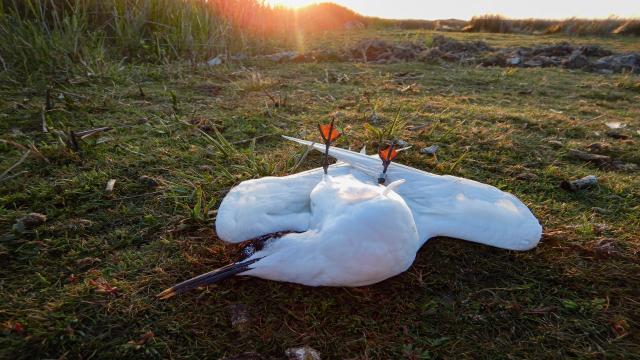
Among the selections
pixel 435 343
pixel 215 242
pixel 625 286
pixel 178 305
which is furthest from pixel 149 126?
pixel 625 286

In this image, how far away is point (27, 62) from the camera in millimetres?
3518

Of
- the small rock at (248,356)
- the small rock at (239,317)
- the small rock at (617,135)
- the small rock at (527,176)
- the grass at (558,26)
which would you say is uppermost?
the grass at (558,26)

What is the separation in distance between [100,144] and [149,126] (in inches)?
17.4

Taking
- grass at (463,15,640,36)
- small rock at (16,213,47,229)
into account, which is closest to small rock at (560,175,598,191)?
small rock at (16,213,47,229)

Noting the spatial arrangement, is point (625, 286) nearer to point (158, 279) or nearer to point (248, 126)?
point (158, 279)

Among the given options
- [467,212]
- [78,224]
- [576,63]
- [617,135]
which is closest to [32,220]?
[78,224]

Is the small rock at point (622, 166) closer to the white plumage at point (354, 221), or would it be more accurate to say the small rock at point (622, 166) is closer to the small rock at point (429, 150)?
the small rock at point (429, 150)

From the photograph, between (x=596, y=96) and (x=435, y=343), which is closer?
(x=435, y=343)

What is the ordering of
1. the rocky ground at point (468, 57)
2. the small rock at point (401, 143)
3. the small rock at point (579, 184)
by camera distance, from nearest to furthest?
1. the small rock at point (579, 184)
2. the small rock at point (401, 143)
3. the rocky ground at point (468, 57)

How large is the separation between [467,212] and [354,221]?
60cm

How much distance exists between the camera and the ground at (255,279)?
1235 millimetres

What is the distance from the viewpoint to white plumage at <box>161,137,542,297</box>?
1.26 metres

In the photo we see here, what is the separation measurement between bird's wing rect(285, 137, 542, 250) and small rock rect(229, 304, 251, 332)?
726 millimetres

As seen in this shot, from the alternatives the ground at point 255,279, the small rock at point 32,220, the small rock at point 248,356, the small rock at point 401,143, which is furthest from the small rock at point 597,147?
the small rock at point 32,220
